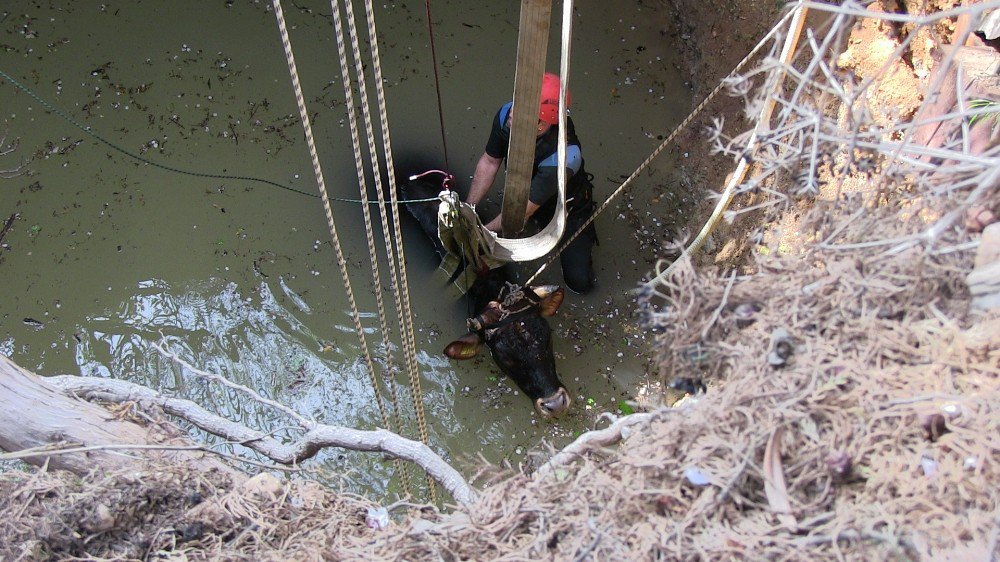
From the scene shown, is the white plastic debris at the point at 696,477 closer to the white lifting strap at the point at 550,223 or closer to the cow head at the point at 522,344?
the white lifting strap at the point at 550,223

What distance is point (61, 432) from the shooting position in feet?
7.31

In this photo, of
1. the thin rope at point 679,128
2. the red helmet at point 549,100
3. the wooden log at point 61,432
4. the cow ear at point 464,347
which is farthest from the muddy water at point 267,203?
the wooden log at point 61,432

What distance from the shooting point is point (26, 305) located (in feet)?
14.9

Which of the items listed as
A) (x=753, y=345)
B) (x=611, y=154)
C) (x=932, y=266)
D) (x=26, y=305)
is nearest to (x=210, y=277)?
(x=26, y=305)

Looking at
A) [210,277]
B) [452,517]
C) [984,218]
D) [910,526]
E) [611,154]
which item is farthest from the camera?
[611,154]

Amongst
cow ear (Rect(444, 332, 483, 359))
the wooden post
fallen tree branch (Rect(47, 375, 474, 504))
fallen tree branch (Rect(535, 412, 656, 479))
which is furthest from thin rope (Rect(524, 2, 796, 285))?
fallen tree branch (Rect(47, 375, 474, 504))

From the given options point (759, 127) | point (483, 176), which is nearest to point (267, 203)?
point (483, 176)

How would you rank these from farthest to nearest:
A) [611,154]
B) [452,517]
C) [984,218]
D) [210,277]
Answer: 1. [611,154]
2. [210,277]
3. [452,517]
4. [984,218]

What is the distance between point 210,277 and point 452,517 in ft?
11.2

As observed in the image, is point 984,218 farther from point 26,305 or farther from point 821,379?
point 26,305

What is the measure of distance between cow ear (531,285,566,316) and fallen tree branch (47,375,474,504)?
7.66 ft

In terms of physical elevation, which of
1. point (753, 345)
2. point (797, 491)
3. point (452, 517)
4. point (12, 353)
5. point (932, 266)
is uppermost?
point (932, 266)

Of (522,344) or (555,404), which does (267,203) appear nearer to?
(522,344)

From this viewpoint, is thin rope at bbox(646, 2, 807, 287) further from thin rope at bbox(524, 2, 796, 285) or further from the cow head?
the cow head
